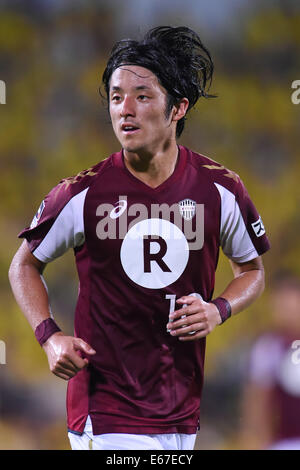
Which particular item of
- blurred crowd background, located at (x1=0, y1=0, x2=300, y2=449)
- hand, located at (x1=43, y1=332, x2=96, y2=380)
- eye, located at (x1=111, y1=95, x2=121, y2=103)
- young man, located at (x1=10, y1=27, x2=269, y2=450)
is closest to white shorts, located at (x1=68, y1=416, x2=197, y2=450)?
young man, located at (x1=10, y1=27, x2=269, y2=450)

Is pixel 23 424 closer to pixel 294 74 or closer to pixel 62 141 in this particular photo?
pixel 62 141

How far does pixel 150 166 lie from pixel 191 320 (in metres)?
0.54

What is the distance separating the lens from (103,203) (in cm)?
233

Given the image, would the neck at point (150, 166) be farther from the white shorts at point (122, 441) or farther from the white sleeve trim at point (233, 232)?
the white shorts at point (122, 441)

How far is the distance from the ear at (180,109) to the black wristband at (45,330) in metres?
0.79

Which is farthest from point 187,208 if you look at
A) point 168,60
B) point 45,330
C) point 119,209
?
point 45,330

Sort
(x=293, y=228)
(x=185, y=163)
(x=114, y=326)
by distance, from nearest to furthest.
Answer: (x=114, y=326), (x=185, y=163), (x=293, y=228)

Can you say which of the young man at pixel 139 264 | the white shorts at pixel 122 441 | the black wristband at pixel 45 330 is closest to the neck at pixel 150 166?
the young man at pixel 139 264

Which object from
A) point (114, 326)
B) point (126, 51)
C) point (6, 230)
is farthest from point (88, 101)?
point (114, 326)

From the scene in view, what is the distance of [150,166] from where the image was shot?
2391mm

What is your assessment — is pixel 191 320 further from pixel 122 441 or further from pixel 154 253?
pixel 122 441

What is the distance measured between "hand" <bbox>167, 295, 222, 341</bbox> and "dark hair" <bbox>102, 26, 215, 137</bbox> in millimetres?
644

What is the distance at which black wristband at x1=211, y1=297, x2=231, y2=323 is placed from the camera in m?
2.31

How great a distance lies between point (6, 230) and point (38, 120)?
0.62 m
